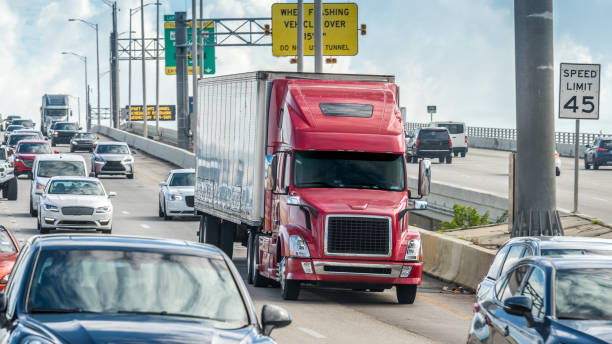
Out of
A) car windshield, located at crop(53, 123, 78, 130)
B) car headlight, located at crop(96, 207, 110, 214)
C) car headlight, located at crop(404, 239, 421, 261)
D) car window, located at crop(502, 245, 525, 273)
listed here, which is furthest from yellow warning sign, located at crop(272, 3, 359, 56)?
car window, located at crop(502, 245, 525, 273)

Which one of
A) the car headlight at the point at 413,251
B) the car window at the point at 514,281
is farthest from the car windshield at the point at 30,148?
the car window at the point at 514,281

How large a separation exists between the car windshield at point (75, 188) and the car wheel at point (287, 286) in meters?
13.3

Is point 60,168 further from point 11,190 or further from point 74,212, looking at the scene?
point 74,212

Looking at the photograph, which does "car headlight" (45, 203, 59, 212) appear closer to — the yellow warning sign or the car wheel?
the car wheel

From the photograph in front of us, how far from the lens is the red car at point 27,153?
52.3 m

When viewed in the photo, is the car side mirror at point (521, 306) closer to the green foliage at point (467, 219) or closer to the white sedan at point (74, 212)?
the green foliage at point (467, 219)

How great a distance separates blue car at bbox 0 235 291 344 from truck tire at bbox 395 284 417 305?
10242mm

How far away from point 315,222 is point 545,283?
9044 mm

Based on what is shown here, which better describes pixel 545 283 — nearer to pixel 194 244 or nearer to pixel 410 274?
pixel 194 244

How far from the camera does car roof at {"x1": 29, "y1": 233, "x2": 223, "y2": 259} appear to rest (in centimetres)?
835

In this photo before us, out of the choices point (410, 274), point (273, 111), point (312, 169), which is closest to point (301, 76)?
point (273, 111)

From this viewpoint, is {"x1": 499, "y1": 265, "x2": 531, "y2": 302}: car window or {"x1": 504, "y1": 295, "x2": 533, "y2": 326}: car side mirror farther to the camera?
{"x1": 499, "y1": 265, "x2": 531, "y2": 302}: car window

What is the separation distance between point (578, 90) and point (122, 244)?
1395 centimetres

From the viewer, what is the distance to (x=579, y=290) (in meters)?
9.14
